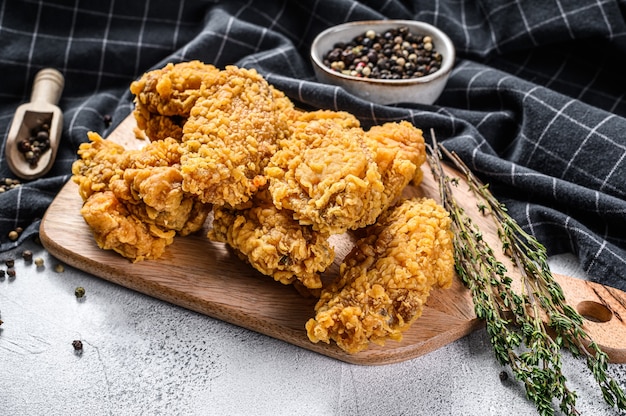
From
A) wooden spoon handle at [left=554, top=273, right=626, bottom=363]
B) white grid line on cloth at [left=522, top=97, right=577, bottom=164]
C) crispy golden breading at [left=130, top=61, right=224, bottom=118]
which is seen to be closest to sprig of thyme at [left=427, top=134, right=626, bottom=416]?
wooden spoon handle at [left=554, top=273, right=626, bottom=363]

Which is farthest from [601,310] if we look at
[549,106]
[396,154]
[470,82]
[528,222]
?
[470,82]

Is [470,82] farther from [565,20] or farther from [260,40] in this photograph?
[260,40]

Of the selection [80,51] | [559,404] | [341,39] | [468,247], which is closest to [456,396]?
[559,404]

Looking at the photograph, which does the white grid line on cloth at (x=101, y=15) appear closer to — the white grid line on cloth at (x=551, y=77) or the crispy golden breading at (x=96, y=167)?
the crispy golden breading at (x=96, y=167)

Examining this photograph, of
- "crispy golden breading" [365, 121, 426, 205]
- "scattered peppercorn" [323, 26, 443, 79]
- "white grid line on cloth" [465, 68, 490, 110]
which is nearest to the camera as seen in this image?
"crispy golden breading" [365, 121, 426, 205]

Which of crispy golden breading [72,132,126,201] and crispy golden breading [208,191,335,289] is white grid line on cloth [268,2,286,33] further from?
crispy golden breading [208,191,335,289]

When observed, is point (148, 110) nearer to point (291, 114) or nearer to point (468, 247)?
point (291, 114)
